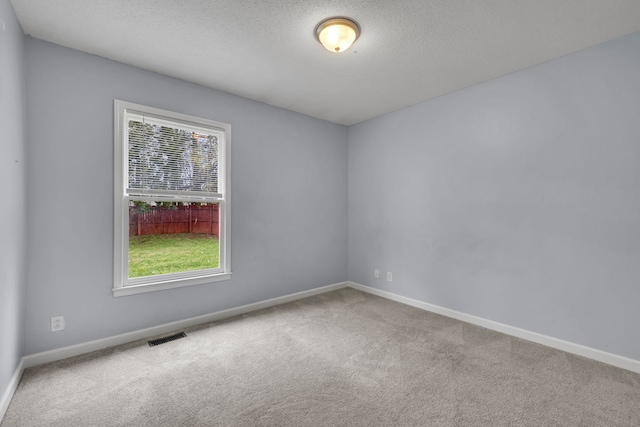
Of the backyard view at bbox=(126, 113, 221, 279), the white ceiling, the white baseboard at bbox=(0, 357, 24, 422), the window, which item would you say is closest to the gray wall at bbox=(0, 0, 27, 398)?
the white baseboard at bbox=(0, 357, 24, 422)

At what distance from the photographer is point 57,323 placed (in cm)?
239

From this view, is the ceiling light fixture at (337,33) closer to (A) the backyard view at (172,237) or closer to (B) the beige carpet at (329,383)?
(A) the backyard view at (172,237)

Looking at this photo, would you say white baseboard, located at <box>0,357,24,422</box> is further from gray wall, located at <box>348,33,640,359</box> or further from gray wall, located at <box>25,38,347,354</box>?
gray wall, located at <box>348,33,640,359</box>

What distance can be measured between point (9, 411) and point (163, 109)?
257 cm

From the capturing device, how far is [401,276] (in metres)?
3.89

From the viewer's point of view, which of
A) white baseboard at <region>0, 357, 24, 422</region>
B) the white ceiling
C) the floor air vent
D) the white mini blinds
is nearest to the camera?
white baseboard at <region>0, 357, 24, 422</region>

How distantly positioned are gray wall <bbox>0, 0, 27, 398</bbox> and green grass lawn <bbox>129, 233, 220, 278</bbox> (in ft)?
2.58

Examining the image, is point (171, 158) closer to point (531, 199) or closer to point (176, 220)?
point (176, 220)

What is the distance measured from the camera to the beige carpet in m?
1.74

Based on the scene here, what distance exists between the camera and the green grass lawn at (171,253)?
2835mm

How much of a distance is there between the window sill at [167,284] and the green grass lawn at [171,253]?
14 cm

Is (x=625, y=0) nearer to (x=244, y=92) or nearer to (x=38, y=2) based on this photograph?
(x=244, y=92)

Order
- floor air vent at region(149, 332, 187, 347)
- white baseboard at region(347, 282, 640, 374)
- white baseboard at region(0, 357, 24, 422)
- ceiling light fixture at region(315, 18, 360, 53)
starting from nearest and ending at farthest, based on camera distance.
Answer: white baseboard at region(0, 357, 24, 422) → ceiling light fixture at region(315, 18, 360, 53) → white baseboard at region(347, 282, 640, 374) → floor air vent at region(149, 332, 187, 347)

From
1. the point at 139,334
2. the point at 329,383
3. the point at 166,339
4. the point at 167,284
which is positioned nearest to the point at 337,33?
the point at 329,383
